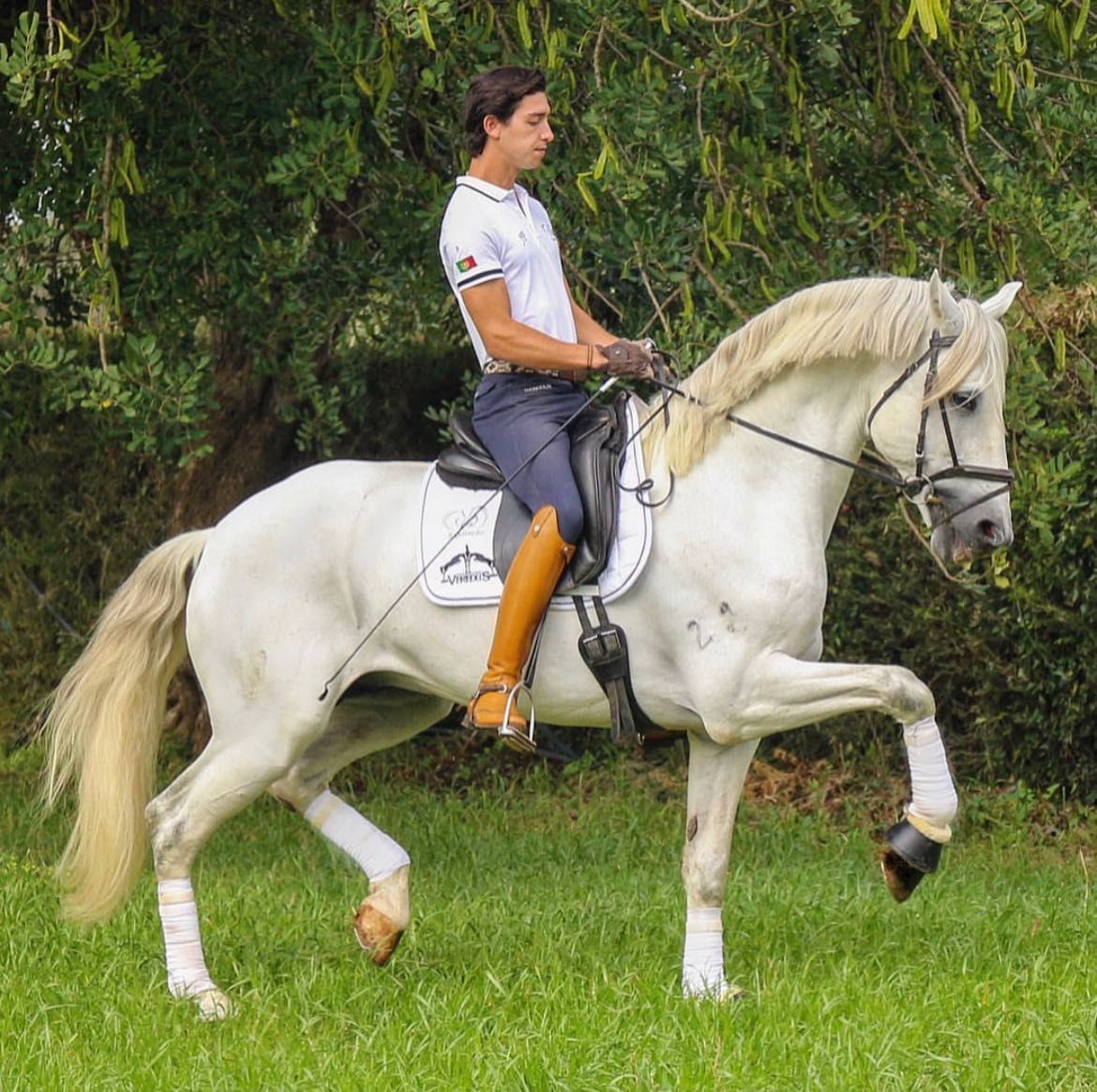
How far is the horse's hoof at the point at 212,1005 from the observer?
221 inches

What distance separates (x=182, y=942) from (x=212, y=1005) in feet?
0.94

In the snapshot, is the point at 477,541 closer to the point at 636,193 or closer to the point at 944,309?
the point at 636,193

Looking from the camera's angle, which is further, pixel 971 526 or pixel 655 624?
pixel 655 624

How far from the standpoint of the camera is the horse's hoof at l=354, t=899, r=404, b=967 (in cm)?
593

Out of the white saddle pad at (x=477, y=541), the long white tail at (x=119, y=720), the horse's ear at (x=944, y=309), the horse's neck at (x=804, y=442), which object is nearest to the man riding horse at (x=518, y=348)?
the white saddle pad at (x=477, y=541)

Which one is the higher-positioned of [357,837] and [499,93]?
Answer: [499,93]

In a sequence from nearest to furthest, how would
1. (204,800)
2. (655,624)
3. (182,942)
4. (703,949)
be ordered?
(655,624), (703,949), (182,942), (204,800)

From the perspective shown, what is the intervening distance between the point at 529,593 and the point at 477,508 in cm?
43

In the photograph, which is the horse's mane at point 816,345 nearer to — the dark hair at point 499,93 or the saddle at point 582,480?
the saddle at point 582,480

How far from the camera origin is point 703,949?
579 cm

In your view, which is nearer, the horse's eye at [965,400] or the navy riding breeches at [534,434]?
the horse's eye at [965,400]

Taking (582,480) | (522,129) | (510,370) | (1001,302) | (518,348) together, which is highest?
(522,129)


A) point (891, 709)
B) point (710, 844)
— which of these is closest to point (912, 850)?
point (891, 709)

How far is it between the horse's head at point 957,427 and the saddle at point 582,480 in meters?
0.87
